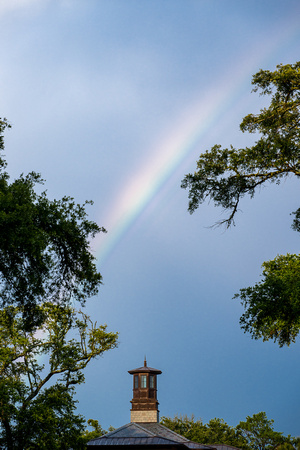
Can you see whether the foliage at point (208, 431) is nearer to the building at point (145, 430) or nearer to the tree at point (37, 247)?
the building at point (145, 430)

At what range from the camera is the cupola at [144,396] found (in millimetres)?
39781

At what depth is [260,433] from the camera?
2234 inches

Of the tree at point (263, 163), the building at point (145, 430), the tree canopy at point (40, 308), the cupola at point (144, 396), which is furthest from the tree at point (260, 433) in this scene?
the tree at point (263, 163)

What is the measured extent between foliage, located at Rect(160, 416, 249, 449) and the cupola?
2378 centimetres

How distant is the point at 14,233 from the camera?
36.9 feet

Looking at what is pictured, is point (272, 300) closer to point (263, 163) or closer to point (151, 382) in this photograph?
point (263, 163)

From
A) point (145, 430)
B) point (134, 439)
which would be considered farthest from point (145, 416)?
point (134, 439)

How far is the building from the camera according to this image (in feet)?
97.3

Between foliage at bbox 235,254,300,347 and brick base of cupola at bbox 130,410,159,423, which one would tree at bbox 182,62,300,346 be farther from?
brick base of cupola at bbox 130,410,159,423

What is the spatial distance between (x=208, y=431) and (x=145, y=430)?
33.3 metres

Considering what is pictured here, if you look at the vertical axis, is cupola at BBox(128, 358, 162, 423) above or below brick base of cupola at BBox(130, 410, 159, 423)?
above

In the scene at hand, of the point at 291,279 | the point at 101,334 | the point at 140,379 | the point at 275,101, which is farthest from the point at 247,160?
the point at 140,379

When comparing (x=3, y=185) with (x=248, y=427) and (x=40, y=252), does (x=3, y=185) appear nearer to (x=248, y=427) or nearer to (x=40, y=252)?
(x=40, y=252)

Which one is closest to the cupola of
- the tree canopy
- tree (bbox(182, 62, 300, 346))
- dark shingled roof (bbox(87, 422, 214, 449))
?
dark shingled roof (bbox(87, 422, 214, 449))
